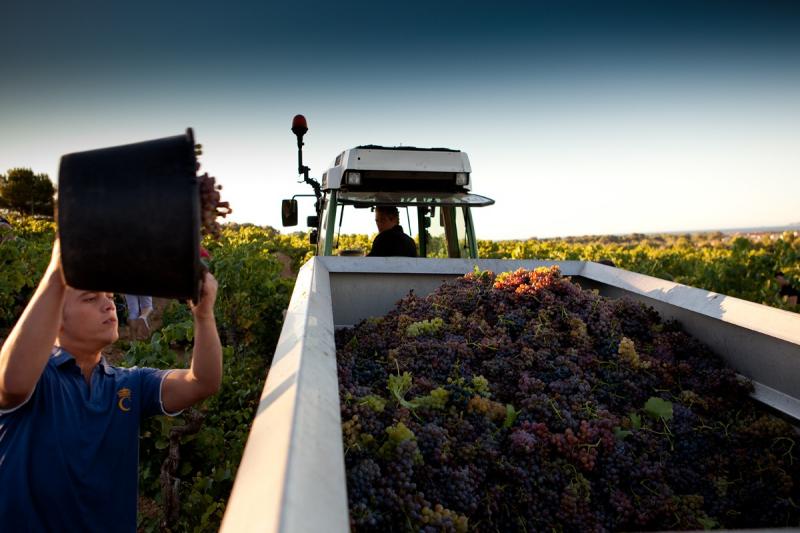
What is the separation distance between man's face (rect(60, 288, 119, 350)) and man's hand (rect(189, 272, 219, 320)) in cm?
34

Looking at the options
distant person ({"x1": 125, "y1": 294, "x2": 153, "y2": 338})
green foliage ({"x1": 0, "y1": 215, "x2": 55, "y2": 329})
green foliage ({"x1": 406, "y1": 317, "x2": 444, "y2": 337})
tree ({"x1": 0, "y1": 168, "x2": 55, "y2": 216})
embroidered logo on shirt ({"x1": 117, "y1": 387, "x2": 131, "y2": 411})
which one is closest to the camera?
embroidered logo on shirt ({"x1": 117, "y1": 387, "x2": 131, "y2": 411})

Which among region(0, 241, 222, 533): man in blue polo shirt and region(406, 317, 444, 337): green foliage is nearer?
region(0, 241, 222, 533): man in blue polo shirt

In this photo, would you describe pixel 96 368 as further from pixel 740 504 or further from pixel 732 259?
pixel 732 259

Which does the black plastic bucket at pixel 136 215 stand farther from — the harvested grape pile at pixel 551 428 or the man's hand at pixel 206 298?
the harvested grape pile at pixel 551 428

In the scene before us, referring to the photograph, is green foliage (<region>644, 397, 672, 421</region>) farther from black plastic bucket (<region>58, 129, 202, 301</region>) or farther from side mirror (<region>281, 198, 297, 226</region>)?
side mirror (<region>281, 198, 297, 226</region>)

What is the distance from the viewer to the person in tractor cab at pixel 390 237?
5.23m

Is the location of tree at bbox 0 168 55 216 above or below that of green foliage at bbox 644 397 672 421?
above

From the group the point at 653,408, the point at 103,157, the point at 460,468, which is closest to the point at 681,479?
the point at 653,408

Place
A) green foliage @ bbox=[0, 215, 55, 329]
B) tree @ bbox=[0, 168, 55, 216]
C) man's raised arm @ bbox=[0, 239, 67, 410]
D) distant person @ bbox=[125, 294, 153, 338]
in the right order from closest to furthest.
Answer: man's raised arm @ bbox=[0, 239, 67, 410]
green foliage @ bbox=[0, 215, 55, 329]
distant person @ bbox=[125, 294, 153, 338]
tree @ bbox=[0, 168, 55, 216]

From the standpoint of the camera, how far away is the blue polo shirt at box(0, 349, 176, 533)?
66.7 inches

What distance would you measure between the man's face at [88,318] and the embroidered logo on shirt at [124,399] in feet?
0.70

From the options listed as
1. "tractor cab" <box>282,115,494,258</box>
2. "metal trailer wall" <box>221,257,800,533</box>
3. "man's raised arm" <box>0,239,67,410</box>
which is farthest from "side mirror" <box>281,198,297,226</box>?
"man's raised arm" <box>0,239,67,410</box>

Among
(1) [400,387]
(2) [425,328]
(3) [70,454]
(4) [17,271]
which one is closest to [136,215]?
(3) [70,454]

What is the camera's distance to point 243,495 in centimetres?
99
